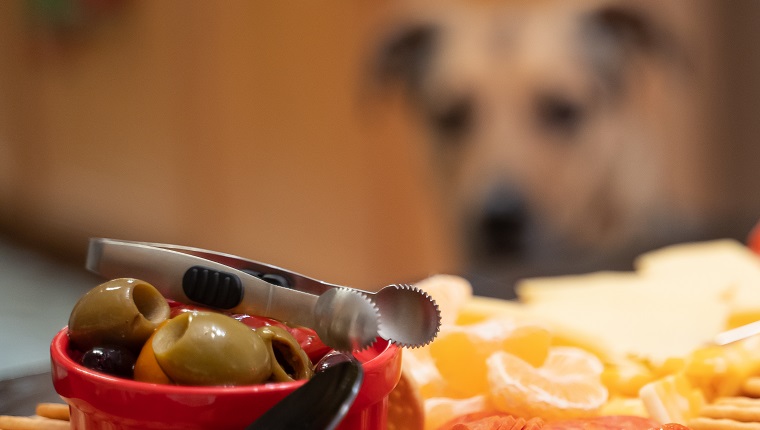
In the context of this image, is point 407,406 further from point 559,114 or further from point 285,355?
point 559,114

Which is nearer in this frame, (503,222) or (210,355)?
(210,355)

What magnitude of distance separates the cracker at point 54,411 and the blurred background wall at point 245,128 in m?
2.27

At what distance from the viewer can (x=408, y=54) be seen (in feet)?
9.22

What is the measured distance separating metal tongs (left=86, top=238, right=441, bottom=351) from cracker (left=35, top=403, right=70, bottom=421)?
162 mm

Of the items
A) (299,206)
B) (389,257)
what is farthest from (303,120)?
(389,257)

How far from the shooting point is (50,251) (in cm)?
404

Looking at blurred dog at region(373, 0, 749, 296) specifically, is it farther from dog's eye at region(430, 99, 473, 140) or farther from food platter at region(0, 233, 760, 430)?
food platter at region(0, 233, 760, 430)

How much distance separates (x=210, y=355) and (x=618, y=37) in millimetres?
2371

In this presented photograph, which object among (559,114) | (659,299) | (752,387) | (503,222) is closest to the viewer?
(752,387)

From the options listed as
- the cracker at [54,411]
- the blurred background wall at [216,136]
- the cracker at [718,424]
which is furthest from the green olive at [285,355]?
the blurred background wall at [216,136]

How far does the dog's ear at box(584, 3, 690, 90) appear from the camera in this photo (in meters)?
2.58

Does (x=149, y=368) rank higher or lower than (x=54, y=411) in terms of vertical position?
higher

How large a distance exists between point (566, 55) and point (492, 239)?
73cm

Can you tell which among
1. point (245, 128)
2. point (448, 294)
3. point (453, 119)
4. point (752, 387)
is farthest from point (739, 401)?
point (245, 128)
